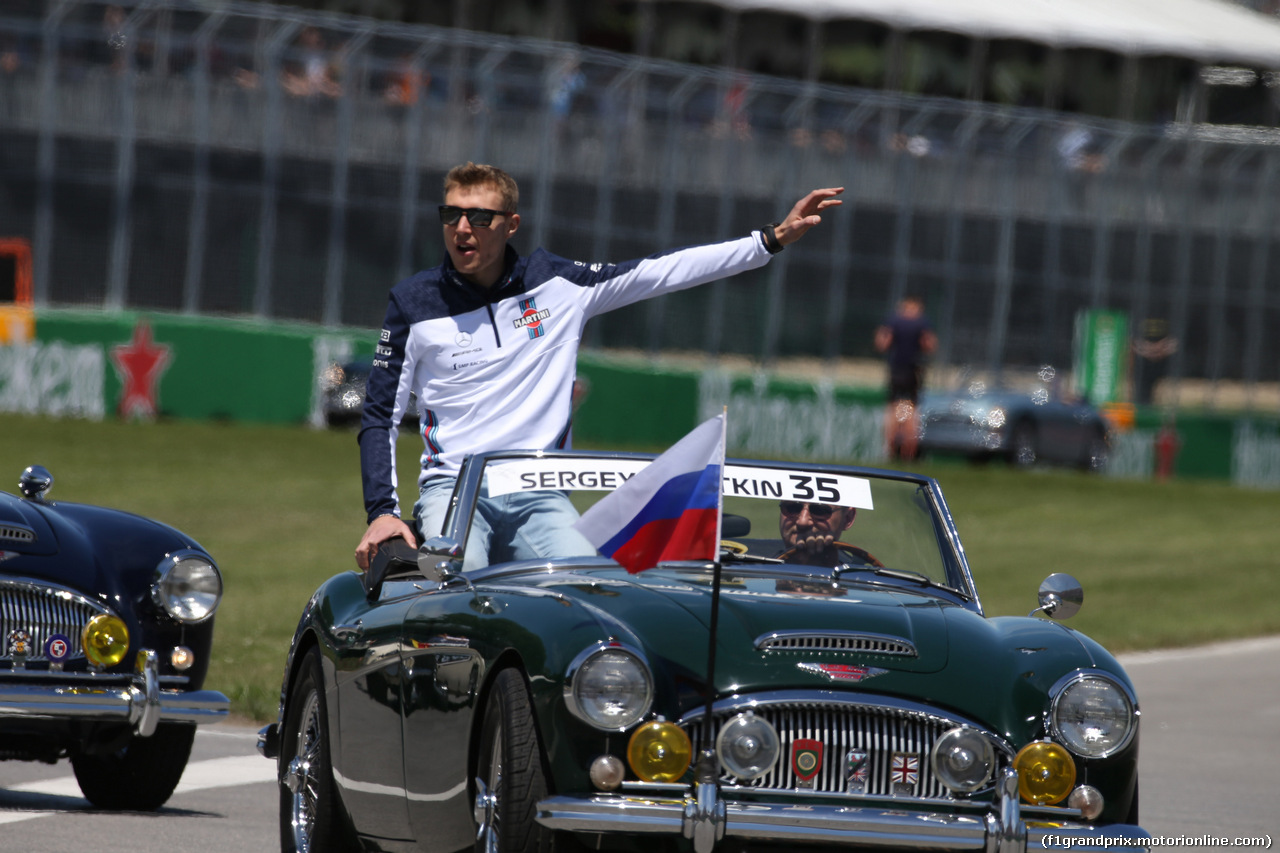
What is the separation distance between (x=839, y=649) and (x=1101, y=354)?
3191cm

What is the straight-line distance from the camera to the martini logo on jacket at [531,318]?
6.86 meters

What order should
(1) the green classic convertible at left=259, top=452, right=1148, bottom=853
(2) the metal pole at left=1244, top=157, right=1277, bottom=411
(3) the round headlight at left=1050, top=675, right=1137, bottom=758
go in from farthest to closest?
(2) the metal pole at left=1244, top=157, right=1277, bottom=411, (3) the round headlight at left=1050, top=675, right=1137, bottom=758, (1) the green classic convertible at left=259, top=452, right=1148, bottom=853

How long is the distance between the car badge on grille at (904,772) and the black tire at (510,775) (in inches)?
30.0

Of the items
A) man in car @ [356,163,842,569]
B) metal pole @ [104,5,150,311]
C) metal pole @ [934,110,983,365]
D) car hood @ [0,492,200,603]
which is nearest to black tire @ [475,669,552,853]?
man in car @ [356,163,842,569]

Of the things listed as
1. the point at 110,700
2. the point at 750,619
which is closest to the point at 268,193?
the point at 110,700

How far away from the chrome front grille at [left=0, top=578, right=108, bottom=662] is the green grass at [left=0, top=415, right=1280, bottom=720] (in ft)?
13.2

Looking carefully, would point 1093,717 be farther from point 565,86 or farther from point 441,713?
point 565,86

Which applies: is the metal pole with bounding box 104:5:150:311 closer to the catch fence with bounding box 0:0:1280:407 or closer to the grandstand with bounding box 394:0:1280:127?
the catch fence with bounding box 0:0:1280:407

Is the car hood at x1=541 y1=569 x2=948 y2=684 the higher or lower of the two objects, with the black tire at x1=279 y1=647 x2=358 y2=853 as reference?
higher

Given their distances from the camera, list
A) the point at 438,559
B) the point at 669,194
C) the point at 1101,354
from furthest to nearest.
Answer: the point at 1101,354
the point at 669,194
the point at 438,559

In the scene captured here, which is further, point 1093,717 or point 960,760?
point 1093,717

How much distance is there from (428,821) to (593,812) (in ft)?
3.30

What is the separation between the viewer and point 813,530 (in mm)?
6172

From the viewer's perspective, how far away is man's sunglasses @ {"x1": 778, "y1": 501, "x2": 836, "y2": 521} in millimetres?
6191
